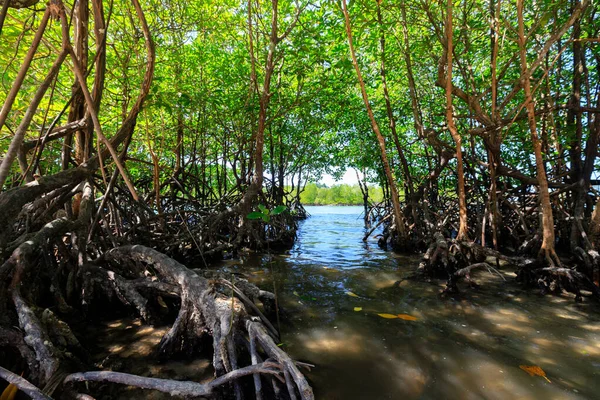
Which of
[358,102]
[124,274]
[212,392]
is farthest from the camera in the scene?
[358,102]

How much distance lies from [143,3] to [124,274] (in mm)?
4626

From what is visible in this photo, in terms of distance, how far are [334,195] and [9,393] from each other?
57081 millimetres

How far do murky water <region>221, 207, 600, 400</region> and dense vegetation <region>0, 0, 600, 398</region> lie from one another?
0.50 metres

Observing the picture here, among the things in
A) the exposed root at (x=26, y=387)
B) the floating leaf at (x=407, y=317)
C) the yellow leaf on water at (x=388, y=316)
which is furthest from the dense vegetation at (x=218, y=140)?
the yellow leaf on water at (x=388, y=316)

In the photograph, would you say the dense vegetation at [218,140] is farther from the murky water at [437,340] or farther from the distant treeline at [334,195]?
the distant treeline at [334,195]

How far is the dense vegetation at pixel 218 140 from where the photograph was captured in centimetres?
181

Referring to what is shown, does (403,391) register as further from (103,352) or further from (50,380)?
(103,352)

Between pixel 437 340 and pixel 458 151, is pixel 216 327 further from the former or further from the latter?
pixel 458 151

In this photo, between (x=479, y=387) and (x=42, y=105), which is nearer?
(x=479, y=387)

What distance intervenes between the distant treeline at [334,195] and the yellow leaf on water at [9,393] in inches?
2116

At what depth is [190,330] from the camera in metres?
2.26

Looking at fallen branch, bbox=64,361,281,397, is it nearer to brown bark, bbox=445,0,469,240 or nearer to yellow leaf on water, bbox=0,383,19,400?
yellow leaf on water, bbox=0,383,19,400

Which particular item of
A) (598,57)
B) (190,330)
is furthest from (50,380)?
(598,57)

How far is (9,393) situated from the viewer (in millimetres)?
1512
